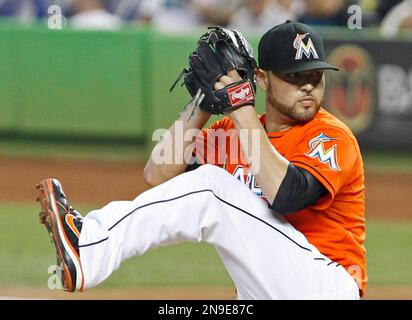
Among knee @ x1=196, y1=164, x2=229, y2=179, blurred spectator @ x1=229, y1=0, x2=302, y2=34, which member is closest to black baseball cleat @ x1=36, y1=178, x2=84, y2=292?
knee @ x1=196, y1=164, x2=229, y2=179

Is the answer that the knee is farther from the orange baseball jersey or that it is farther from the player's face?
the player's face

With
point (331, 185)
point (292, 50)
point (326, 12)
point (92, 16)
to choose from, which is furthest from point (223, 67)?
point (92, 16)

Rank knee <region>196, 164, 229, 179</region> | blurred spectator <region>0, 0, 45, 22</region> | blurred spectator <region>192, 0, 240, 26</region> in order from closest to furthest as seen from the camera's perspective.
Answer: knee <region>196, 164, 229, 179</region>
blurred spectator <region>192, 0, 240, 26</region>
blurred spectator <region>0, 0, 45, 22</region>

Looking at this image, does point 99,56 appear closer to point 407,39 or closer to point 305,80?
point 407,39

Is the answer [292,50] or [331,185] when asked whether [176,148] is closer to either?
[292,50]

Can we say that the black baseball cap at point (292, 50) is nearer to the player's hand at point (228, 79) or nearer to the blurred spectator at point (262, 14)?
the player's hand at point (228, 79)
